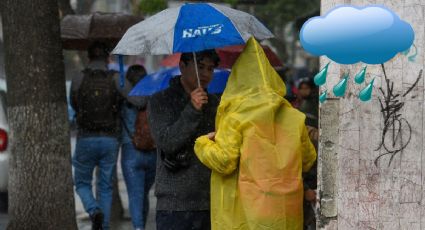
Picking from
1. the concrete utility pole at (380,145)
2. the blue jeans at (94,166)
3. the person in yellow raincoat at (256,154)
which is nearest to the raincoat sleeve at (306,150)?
the person in yellow raincoat at (256,154)

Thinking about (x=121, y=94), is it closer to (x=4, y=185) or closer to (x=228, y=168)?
(x=4, y=185)

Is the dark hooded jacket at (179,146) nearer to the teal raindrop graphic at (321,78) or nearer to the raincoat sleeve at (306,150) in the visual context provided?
the raincoat sleeve at (306,150)

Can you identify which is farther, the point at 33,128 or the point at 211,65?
the point at 33,128

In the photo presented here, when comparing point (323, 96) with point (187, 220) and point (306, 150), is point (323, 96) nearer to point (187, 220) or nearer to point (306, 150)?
point (306, 150)

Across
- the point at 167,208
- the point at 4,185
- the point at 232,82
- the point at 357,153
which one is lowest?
the point at 4,185

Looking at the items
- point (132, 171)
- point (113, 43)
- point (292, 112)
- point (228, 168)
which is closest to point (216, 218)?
point (228, 168)

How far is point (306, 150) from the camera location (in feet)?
17.1

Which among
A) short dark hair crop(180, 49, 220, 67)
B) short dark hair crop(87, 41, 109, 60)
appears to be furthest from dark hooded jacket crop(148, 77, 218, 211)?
short dark hair crop(87, 41, 109, 60)

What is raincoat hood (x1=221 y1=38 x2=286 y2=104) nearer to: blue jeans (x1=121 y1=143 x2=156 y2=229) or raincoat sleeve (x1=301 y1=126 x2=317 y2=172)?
raincoat sleeve (x1=301 y1=126 x2=317 y2=172)

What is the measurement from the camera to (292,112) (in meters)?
5.09

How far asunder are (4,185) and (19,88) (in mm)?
2806

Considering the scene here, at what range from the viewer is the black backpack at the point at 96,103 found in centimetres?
905

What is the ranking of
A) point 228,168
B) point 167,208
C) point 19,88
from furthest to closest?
point 19,88 < point 167,208 < point 228,168

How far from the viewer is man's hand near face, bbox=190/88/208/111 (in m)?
5.37
